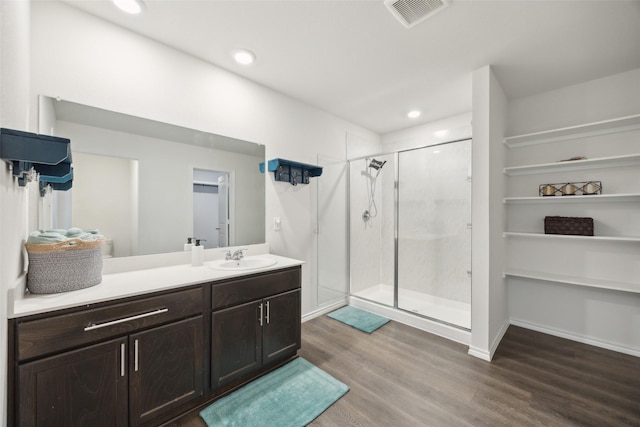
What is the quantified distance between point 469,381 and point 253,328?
171cm

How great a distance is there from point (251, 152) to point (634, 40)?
3.22m

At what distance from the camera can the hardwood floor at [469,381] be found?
61.9 inches

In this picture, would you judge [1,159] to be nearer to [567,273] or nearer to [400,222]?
[400,222]

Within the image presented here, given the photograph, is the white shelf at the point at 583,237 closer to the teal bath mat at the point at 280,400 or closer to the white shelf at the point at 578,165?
the white shelf at the point at 578,165

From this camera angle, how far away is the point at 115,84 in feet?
5.66

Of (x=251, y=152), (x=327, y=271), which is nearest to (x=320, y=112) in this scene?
(x=251, y=152)

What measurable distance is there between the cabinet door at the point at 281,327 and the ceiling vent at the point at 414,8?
218cm

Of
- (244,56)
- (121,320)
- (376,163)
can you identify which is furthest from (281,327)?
(376,163)

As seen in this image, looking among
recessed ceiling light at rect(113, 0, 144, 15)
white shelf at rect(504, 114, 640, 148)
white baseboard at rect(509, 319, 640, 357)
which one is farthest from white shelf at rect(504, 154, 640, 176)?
recessed ceiling light at rect(113, 0, 144, 15)

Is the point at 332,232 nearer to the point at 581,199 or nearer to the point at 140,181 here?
the point at 140,181

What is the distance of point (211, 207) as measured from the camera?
220 cm

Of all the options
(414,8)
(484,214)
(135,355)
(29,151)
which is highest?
(414,8)

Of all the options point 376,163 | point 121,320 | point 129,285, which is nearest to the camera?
point 121,320

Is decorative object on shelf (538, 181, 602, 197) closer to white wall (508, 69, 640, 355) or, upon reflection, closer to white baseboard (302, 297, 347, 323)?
white wall (508, 69, 640, 355)
